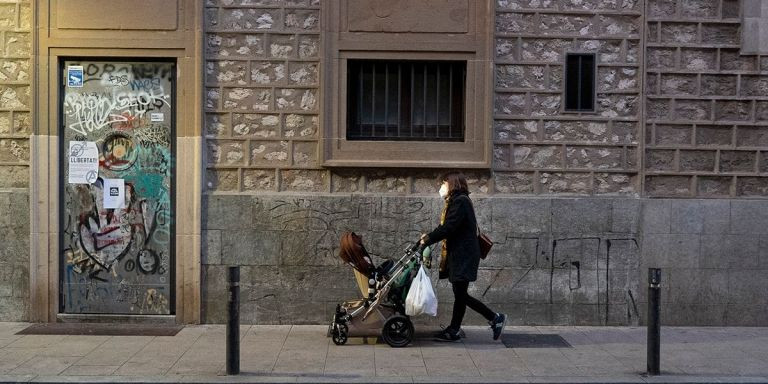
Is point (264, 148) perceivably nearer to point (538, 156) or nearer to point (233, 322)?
point (233, 322)

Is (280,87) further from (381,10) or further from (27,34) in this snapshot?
(27,34)

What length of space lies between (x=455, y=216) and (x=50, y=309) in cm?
520

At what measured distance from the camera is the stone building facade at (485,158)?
10.1 m

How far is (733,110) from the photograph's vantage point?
33.5 feet

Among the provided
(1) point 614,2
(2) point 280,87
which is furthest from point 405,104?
(1) point 614,2

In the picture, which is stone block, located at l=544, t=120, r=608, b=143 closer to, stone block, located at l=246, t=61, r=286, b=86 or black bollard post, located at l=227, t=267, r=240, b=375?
stone block, located at l=246, t=61, r=286, b=86

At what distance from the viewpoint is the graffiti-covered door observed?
33.2ft

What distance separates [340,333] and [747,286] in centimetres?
523

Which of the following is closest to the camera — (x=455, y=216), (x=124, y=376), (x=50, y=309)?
(x=124, y=376)

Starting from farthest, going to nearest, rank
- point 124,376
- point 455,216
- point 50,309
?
point 50,309 → point 455,216 → point 124,376

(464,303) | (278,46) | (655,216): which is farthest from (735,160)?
(278,46)

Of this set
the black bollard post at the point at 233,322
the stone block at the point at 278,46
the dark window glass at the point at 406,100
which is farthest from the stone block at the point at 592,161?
the black bollard post at the point at 233,322

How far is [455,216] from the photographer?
8.80 meters

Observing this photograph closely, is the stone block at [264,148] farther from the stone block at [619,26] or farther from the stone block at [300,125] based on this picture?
the stone block at [619,26]
